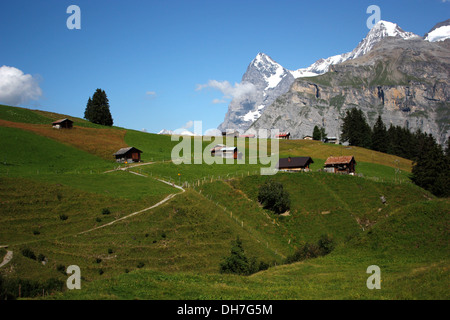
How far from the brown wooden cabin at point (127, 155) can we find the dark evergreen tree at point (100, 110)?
52392mm

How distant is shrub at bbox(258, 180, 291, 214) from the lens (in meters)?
69.3

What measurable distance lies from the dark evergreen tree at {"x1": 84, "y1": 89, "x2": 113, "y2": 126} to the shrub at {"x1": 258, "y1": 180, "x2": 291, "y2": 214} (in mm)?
89935

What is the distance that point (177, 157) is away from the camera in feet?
336

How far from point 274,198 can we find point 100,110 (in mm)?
94690

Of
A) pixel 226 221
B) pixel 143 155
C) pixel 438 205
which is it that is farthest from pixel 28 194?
pixel 438 205

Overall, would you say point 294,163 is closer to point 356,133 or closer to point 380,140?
point 356,133

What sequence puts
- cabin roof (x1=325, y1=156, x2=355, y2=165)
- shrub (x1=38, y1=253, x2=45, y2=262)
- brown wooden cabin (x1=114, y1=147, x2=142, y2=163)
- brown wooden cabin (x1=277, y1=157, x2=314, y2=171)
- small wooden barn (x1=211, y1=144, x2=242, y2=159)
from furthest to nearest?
small wooden barn (x1=211, y1=144, x2=242, y2=159) → cabin roof (x1=325, y1=156, x2=355, y2=165) → brown wooden cabin (x1=277, y1=157, x2=314, y2=171) → brown wooden cabin (x1=114, y1=147, x2=142, y2=163) → shrub (x1=38, y1=253, x2=45, y2=262)

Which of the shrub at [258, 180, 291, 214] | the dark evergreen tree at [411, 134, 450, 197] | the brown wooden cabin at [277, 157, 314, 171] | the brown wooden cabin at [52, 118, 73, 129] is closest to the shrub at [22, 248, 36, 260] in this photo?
the shrub at [258, 180, 291, 214]

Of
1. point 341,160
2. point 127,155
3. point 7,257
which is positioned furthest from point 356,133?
point 7,257

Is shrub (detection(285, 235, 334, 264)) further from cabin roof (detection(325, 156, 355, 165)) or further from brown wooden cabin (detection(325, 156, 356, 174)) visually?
cabin roof (detection(325, 156, 355, 165))

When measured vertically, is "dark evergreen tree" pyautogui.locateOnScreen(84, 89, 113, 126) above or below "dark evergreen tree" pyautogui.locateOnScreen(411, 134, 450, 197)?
above

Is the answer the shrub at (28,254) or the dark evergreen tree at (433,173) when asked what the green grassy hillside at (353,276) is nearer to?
the shrub at (28,254)

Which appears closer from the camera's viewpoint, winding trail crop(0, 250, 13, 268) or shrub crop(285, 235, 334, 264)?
winding trail crop(0, 250, 13, 268)
